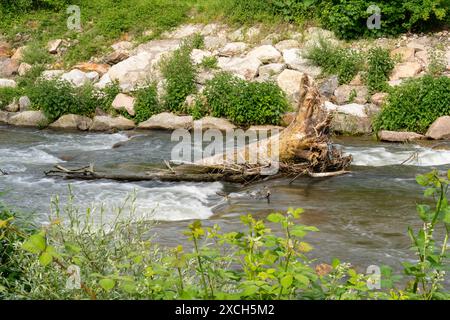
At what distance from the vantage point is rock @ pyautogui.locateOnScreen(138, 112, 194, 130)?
17.0 meters

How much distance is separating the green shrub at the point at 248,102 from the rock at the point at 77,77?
4.55 meters

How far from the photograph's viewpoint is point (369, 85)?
672 inches

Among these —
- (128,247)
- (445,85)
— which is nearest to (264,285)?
(128,247)

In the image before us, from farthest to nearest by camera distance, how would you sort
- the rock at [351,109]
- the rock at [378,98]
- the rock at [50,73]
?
the rock at [50,73], the rock at [378,98], the rock at [351,109]

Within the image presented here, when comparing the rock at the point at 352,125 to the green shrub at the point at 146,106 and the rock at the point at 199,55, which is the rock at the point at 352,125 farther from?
the rock at the point at 199,55

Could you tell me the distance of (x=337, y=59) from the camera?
58.8 ft

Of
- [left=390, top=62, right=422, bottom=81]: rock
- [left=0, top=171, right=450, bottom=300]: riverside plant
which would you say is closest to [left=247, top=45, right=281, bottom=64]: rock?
[left=390, top=62, right=422, bottom=81]: rock

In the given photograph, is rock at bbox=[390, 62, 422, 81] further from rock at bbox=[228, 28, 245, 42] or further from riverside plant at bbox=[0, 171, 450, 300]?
riverside plant at bbox=[0, 171, 450, 300]

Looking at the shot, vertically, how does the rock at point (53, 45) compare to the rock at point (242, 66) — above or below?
above

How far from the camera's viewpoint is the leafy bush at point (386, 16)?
1858 centimetres

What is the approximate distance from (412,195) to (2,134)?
34.8ft

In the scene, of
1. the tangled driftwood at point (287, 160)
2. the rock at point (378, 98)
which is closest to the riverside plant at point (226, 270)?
the tangled driftwood at point (287, 160)

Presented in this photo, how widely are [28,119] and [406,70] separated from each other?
1024cm

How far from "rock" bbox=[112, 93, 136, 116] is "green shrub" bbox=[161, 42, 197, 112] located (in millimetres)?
937
